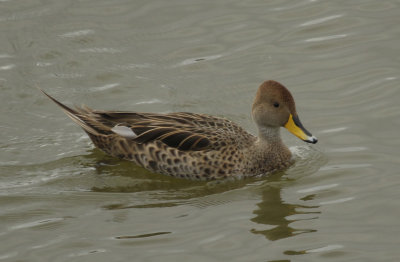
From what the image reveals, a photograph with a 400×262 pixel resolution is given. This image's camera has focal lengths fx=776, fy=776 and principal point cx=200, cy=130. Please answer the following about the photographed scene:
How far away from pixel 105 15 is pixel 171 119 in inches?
177

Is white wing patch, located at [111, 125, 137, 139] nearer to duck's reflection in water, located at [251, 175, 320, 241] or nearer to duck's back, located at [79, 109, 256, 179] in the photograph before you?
duck's back, located at [79, 109, 256, 179]

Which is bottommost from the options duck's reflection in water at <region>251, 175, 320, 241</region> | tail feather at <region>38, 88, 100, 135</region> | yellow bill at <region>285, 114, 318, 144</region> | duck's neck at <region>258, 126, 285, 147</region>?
duck's reflection in water at <region>251, 175, 320, 241</region>

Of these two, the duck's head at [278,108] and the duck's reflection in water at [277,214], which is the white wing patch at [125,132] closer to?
the duck's head at [278,108]

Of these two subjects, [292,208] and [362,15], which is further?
[362,15]

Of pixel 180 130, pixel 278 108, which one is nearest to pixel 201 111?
pixel 180 130

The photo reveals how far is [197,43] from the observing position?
1359cm

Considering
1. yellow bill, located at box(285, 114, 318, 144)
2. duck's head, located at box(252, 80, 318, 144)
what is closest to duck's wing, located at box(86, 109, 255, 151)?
duck's head, located at box(252, 80, 318, 144)

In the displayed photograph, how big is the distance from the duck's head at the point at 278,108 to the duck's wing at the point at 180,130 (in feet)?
1.60

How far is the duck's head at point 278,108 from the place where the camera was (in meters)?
9.96

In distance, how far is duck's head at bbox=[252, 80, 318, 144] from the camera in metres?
9.96

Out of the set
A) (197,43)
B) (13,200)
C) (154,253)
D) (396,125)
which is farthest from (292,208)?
(197,43)

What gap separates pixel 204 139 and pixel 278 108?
1.05 meters

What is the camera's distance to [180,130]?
10.3 metres

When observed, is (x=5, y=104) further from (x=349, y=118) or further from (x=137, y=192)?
(x=349, y=118)
